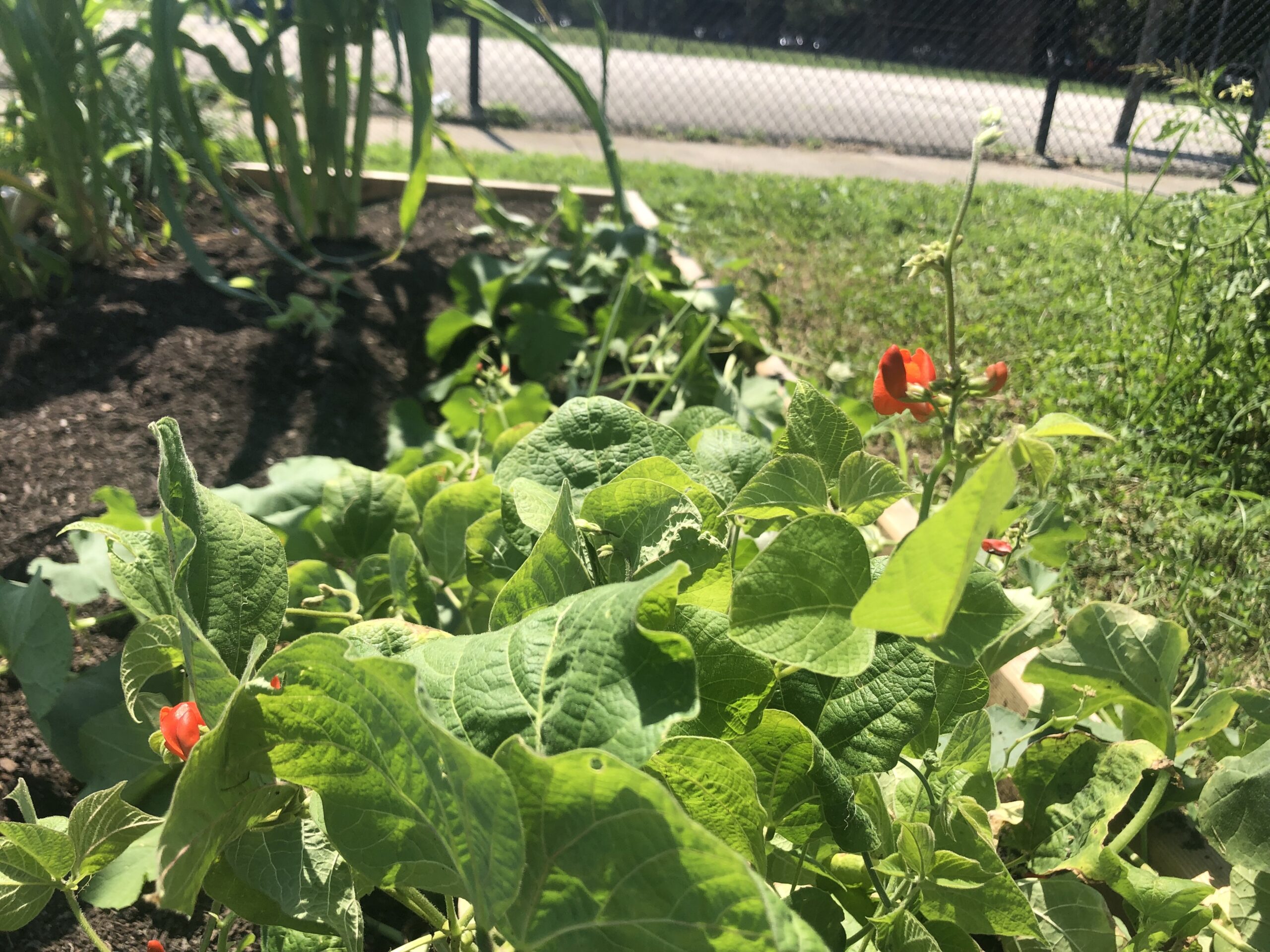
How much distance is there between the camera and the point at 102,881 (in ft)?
2.14

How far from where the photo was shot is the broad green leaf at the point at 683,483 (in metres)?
0.57

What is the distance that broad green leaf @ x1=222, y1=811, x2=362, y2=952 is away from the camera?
47 cm

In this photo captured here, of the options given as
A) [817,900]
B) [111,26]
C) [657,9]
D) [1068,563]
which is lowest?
[1068,563]

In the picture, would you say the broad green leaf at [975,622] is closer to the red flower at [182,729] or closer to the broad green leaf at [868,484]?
the broad green leaf at [868,484]

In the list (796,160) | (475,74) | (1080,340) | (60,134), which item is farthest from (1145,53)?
(60,134)

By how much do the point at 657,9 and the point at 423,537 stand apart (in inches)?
608

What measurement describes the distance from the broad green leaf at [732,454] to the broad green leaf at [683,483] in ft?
0.50

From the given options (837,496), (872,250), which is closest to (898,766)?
(837,496)

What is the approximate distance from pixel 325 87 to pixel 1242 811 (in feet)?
8.05

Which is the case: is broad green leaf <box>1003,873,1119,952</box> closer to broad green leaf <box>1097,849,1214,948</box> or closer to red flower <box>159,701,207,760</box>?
broad green leaf <box>1097,849,1214,948</box>

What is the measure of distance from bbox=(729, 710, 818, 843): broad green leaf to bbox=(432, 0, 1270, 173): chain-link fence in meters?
6.34

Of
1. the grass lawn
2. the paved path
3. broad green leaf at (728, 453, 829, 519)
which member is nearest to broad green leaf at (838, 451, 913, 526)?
broad green leaf at (728, 453, 829, 519)

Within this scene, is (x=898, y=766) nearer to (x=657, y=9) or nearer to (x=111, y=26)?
(x=111, y=26)

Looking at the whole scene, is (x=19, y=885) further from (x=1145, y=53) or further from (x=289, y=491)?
(x=1145, y=53)
